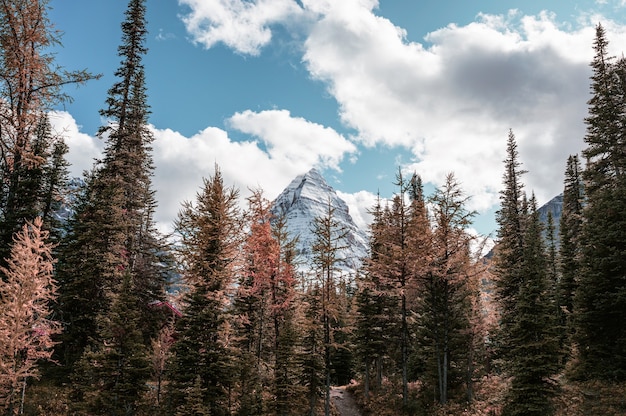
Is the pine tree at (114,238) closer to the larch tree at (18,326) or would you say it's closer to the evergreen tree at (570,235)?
the larch tree at (18,326)

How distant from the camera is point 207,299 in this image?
19.5 m

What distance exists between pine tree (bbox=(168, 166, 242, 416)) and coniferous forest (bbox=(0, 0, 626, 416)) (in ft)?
→ 0.36

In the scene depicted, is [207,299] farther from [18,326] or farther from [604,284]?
[604,284]

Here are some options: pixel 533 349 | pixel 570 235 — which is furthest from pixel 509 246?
pixel 533 349

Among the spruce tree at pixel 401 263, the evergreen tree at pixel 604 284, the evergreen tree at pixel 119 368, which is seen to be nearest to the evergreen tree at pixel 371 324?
the spruce tree at pixel 401 263

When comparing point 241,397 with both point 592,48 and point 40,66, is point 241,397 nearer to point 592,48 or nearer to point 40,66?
Result: point 40,66

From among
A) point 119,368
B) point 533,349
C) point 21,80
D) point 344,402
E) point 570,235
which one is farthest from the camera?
point 570,235

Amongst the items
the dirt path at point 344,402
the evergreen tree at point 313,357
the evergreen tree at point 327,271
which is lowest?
the dirt path at point 344,402

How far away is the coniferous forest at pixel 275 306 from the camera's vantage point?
1817cm

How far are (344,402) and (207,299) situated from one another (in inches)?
815

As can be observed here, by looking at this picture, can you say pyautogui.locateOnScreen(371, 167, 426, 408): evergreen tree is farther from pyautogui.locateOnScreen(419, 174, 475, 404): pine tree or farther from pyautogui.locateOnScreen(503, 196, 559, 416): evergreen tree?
pyautogui.locateOnScreen(503, 196, 559, 416): evergreen tree

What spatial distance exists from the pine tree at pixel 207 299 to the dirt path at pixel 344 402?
45.2 feet

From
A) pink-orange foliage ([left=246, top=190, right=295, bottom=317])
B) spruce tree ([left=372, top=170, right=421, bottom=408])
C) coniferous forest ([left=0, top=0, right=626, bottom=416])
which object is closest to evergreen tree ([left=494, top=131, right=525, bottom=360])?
coniferous forest ([left=0, top=0, right=626, bottom=416])

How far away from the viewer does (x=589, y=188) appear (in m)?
26.1
